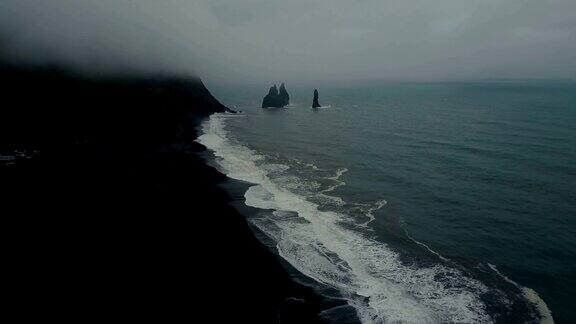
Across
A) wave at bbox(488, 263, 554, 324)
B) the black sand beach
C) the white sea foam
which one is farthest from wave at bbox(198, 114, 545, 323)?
the black sand beach

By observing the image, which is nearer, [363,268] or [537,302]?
[537,302]

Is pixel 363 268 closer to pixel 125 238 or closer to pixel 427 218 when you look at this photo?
pixel 427 218

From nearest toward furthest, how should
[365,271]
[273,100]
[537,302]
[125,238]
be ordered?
[537,302] < [365,271] < [125,238] < [273,100]

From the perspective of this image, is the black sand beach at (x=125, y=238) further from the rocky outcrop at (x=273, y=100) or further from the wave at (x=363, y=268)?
the rocky outcrop at (x=273, y=100)

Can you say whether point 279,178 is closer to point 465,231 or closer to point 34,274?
point 465,231

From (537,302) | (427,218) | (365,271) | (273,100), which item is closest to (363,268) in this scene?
(365,271)

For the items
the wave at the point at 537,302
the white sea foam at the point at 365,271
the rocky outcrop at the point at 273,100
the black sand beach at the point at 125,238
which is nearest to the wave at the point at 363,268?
the white sea foam at the point at 365,271
